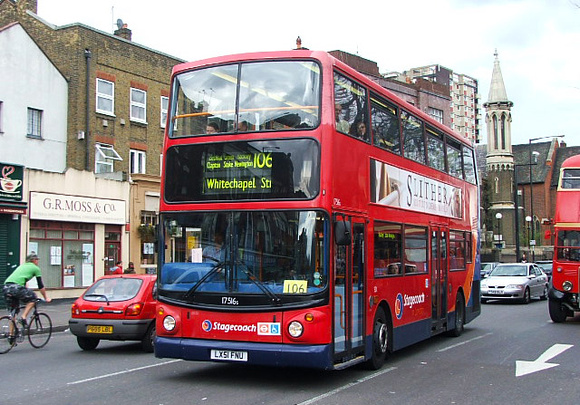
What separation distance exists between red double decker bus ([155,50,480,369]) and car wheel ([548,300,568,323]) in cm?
955

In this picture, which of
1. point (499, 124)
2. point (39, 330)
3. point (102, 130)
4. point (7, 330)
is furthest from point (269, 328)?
point (499, 124)

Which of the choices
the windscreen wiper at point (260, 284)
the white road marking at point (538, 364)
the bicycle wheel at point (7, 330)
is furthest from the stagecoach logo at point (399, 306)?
the bicycle wheel at point (7, 330)

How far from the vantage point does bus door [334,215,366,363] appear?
Result: 924 centimetres

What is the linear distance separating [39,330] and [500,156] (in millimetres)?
79904

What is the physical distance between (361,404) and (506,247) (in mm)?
81347

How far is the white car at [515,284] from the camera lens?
1036 inches

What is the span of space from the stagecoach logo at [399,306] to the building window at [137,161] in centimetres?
2148

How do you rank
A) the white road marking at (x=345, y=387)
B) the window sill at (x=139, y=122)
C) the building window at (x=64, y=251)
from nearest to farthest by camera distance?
the white road marking at (x=345, y=387) → the building window at (x=64, y=251) → the window sill at (x=139, y=122)

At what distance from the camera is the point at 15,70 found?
1038 inches

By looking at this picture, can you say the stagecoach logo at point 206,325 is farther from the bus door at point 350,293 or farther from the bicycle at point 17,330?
the bicycle at point 17,330

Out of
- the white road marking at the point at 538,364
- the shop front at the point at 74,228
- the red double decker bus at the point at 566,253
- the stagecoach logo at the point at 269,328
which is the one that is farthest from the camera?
the shop front at the point at 74,228

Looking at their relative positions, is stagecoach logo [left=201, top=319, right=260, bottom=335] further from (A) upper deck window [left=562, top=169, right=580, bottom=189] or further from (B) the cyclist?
(A) upper deck window [left=562, top=169, right=580, bottom=189]

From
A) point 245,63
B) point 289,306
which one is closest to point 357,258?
point 289,306

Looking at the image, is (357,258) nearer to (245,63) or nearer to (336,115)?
(336,115)
